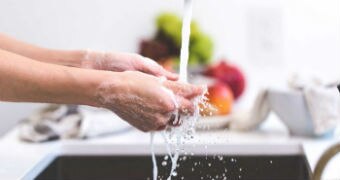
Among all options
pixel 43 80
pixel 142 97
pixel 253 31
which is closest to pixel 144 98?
pixel 142 97

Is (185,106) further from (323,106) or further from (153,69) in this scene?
(323,106)

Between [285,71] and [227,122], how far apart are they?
337mm

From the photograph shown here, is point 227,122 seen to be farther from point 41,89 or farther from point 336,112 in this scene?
point 41,89

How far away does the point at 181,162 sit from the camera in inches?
38.4

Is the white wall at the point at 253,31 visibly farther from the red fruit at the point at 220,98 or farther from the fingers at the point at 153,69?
the fingers at the point at 153,69

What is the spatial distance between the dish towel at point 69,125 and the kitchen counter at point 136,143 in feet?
0.04

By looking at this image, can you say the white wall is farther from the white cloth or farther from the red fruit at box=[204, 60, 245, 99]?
the white cloth

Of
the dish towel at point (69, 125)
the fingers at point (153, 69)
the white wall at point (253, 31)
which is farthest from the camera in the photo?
the white wall at point (253, 31)

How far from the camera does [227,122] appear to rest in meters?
1.16

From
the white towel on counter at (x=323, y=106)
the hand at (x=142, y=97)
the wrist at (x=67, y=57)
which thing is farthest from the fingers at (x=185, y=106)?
the white towel on counter at (x=323, y=106)

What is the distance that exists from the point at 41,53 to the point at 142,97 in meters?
Result: 0.30

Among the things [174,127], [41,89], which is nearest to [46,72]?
[41,89]

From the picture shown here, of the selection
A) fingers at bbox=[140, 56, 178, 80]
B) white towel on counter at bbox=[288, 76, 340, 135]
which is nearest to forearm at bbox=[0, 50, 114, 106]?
fingers at bbox=[140, 56, 178, 80]

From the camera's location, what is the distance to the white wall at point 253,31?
4.50 ft
